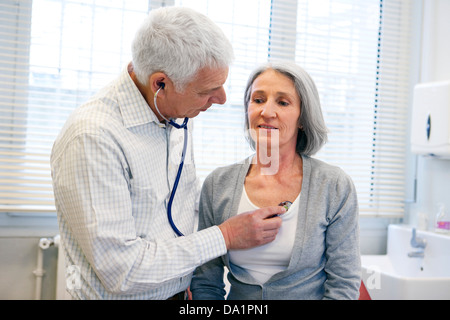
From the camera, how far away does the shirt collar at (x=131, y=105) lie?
1.22 m

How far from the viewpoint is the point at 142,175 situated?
121 cm

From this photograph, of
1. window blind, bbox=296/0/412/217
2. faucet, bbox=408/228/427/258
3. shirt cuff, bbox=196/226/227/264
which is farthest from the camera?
window blind, bbox=296/0/412/217

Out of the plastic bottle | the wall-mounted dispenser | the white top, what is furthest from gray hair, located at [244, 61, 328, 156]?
the plastic bottle

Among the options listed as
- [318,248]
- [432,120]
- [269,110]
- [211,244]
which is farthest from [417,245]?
[211,244]

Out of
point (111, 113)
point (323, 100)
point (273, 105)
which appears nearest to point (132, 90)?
point (111, 113)

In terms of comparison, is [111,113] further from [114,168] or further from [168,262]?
[168,262]

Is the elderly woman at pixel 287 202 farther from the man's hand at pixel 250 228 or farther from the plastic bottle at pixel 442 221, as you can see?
the plastic bottle at pixel 442 221

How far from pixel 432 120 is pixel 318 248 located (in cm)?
147

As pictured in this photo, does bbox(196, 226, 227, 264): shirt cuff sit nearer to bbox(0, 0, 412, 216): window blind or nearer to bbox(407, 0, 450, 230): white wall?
bbox(0, 0, 412, 216): window blind

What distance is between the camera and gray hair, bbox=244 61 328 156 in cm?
146

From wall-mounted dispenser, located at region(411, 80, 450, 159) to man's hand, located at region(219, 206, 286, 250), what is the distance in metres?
1.50

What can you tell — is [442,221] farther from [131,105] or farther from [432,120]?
[131,105]

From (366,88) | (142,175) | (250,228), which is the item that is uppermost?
(366,88)

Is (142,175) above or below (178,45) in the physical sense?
below
